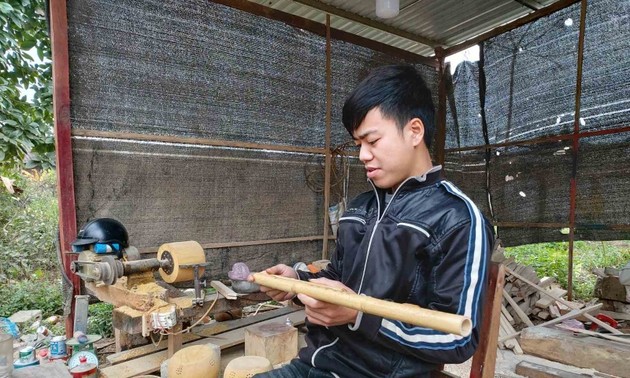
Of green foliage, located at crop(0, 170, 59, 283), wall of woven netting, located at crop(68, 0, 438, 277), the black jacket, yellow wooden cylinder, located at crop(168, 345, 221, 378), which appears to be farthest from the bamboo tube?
green foliage, located at crop(0, 170, 59, 283)

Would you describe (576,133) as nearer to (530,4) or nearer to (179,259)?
(530,4)

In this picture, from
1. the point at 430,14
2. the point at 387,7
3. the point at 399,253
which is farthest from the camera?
the point at 430,14

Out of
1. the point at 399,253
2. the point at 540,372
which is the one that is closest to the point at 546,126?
the point at 540,372

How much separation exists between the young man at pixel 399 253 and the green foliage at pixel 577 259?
5656 mm

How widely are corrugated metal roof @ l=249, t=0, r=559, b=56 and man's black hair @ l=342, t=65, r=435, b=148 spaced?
157 inches

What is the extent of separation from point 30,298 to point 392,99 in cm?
587

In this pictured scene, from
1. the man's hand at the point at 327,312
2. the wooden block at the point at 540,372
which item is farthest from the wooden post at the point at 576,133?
the man's hand at the point at 327,312

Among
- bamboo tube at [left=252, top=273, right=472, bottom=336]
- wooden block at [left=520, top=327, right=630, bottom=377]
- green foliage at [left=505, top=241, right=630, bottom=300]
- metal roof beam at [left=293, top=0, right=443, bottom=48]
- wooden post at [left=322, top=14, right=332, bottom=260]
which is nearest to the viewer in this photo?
bamboo tube at [left=252, top=273, right=472, bottom=336]

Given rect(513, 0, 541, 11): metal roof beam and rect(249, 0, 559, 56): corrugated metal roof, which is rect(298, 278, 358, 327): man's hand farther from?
rect(513, 0, 541, 11): metal roof beam

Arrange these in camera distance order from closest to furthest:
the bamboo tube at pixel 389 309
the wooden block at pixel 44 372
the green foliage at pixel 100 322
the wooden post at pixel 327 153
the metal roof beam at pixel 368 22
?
the bamboo tube at pixel 389 309 → the wooden block at pixel 44 372 → the green foliage at pixel 100 322 → the wooden post at pixel 327 153 → the metal roof beam at pixel 368 22

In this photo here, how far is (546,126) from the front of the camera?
4848 millimetres

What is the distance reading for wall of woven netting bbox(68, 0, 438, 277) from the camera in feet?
11.1

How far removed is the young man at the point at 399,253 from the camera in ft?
3.86

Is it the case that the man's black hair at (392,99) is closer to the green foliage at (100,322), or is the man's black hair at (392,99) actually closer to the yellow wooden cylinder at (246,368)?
the yellow wooden cylinder at (246,368)
